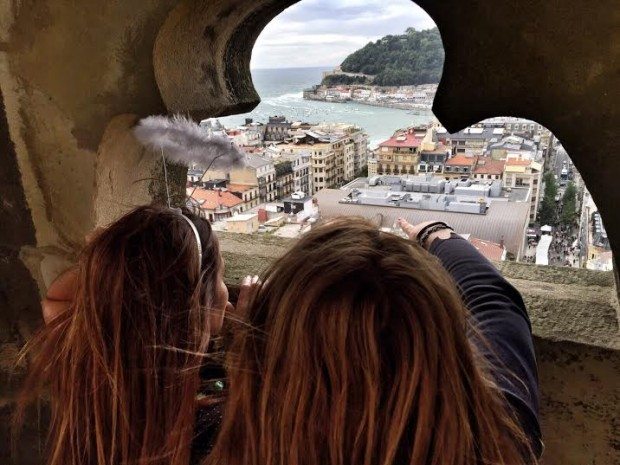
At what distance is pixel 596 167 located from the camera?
103cm

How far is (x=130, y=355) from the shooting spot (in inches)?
32.3

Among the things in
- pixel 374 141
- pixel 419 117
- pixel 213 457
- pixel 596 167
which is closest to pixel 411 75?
pixel 419 117

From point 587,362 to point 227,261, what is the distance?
91cm

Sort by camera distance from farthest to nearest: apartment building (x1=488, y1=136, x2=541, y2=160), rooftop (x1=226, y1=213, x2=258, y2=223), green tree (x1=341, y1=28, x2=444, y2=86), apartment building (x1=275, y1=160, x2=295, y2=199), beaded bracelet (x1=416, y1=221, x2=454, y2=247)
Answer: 1. rooftop (x1=226, y1=213, x2=258, y2=223)
2. apartment building (x1=275, y1=160, x2=295, y2=199)
3. apartment building (x1=488, y1=136, x2=541, y2=160)
4. green tree (x1=341, y1=28, x2=444, y2=86)
5. beaded bracelet (x1=416, y1=221, x2=454, y2=247)

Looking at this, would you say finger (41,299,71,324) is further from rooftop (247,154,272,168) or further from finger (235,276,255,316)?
rooftop (247,154,272,168)

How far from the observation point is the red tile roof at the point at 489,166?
152cm

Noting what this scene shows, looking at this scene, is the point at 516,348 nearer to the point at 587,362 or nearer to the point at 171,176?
the point at 587,362

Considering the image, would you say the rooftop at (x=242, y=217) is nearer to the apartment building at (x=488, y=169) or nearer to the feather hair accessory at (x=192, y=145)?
the feather hair accessory at (x=192, y=145)

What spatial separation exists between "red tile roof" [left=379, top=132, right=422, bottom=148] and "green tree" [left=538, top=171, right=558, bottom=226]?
338 mm

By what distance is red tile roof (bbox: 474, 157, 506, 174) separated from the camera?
1524 mm

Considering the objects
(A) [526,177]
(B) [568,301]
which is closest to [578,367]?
(B) [568,301]

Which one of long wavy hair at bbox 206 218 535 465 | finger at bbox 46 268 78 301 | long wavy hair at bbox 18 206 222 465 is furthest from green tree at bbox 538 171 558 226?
finger at bbox 46 268 78 301

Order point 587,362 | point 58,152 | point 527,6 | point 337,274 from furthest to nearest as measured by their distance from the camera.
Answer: point 58,152 → point 587,362 → point 527,6 → point 337,274

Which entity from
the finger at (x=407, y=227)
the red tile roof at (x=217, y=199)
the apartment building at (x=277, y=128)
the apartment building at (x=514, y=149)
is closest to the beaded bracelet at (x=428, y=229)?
the finger at (x=407, y=227)
